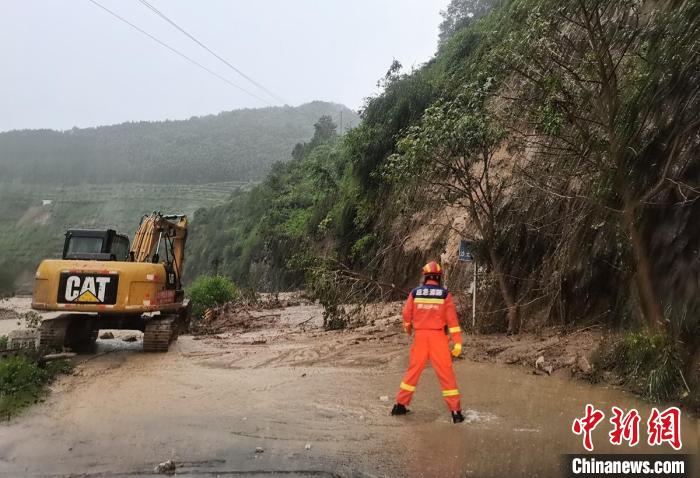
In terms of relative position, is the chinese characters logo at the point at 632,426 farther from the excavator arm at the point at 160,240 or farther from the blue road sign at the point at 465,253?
the excavator arm at the point at 160,240

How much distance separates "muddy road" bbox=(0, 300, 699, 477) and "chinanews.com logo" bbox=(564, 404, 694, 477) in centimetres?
11

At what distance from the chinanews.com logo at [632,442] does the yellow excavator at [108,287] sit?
821cm

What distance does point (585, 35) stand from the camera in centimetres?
895

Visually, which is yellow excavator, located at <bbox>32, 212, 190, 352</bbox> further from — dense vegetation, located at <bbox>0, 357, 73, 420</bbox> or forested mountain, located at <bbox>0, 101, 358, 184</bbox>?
forested mountain, located at <bbox>0, 101, 358, 184</bbox>

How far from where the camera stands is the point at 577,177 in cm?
984

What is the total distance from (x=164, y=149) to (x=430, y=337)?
336 feet

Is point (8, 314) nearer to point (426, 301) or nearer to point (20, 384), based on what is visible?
point (20, 384)

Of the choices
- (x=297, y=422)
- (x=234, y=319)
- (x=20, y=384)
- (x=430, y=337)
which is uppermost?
(x=430, y=337)

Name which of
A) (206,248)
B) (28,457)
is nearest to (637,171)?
(28,457)

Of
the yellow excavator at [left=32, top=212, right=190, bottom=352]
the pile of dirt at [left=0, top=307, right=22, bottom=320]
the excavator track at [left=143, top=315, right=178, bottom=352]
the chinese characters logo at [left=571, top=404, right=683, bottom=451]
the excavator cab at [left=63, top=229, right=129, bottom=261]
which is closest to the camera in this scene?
the chinese characters logo at [left=571, top=404, right=683, bottom=451]

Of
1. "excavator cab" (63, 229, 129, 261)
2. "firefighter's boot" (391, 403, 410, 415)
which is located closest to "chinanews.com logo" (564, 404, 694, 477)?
"firefighter's boot" (391, 403, 410, 415)

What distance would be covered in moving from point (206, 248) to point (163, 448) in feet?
177

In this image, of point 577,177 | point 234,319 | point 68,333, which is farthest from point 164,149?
point 577,177

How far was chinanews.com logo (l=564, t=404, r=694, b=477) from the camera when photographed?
15.3 feet
